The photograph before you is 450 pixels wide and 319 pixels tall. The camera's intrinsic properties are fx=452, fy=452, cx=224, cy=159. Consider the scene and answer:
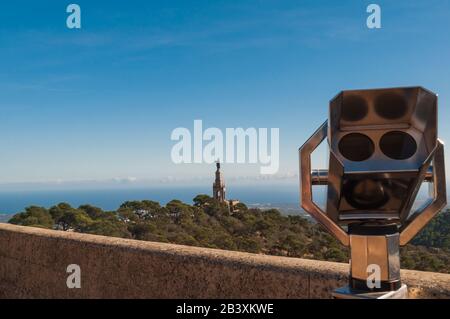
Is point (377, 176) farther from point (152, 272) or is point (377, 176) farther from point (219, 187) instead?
point (219, 187)

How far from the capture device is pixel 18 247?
3668 millimetres

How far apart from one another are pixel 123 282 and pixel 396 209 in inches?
80.7

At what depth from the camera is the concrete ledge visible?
2.18 meters

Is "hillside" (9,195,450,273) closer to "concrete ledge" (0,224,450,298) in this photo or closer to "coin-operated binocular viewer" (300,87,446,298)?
"concrete ledge" (0,224,450,298)

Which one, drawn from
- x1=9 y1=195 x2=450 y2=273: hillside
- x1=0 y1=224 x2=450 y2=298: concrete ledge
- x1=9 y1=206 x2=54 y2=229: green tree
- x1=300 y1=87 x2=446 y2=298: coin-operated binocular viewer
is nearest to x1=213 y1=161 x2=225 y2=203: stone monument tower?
x1=9 y1=195 x2=450 y2=273: hillside

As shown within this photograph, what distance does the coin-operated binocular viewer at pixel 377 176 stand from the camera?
132cm

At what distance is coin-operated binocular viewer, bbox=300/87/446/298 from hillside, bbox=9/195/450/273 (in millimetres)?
5773

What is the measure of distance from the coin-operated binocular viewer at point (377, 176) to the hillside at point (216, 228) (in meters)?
5.77

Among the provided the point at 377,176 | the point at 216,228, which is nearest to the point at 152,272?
the point at 377,176

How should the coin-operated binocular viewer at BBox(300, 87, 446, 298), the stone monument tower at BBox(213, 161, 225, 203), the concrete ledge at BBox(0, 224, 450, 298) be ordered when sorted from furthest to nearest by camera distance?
the stone monument tower at BBox(213, 161, 225, 203), the concrete ledge at BBox(0, 224, 450, 298), the coin-operated binocular viewer at BBox(300, 87, 446, 298)

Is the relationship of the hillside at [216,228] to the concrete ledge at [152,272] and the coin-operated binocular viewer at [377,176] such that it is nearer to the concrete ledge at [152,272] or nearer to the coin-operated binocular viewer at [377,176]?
the concrete ledge at [152,272]

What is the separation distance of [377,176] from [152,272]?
6.07 ft
